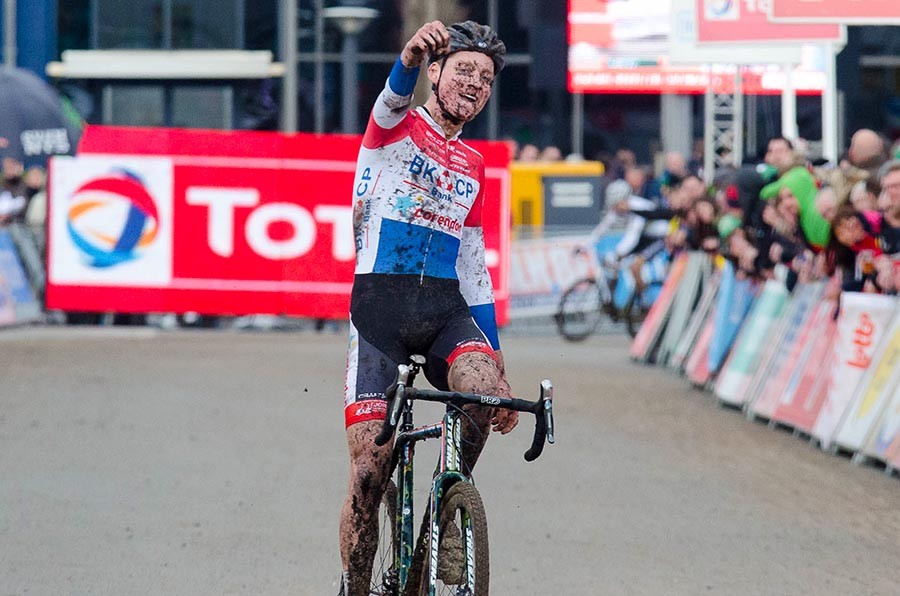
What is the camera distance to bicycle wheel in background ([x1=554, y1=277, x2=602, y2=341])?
934 inches

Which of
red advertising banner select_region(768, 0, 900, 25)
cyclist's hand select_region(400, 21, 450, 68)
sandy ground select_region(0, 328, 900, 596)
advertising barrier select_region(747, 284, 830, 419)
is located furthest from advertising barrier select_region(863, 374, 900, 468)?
cyclist's hand select_region(400, 21, 450, 68)

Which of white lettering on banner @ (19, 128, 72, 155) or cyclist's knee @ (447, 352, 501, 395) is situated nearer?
cyclist's knee @ (447, 352, 501, 395)

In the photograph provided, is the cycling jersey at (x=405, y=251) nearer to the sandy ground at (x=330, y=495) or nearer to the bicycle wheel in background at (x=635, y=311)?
the sandy ground at (x=330, y=495)

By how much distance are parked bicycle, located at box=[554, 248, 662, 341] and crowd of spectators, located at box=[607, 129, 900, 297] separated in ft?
14.1

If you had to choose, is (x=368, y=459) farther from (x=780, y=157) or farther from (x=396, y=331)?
(x=780, y=157)

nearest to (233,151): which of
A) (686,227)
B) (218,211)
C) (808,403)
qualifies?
(218,211)

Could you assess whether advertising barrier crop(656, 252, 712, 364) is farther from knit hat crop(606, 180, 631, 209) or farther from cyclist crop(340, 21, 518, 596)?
cyclist crop(340, 21, 518, 596)

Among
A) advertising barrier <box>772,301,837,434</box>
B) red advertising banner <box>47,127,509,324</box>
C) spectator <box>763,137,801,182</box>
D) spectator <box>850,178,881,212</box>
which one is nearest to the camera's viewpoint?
spectator <box>850,178,881,212</box>

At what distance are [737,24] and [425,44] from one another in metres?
13.6

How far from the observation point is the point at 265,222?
23.5m

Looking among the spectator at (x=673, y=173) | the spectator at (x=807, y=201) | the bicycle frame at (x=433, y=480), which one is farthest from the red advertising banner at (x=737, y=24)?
the bicycle frame at (x=433, y=480)

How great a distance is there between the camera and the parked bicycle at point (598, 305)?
23719 mm

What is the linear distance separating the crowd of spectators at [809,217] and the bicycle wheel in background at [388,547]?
5875 millimetres

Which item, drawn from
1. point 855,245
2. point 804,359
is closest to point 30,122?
point 804,359
